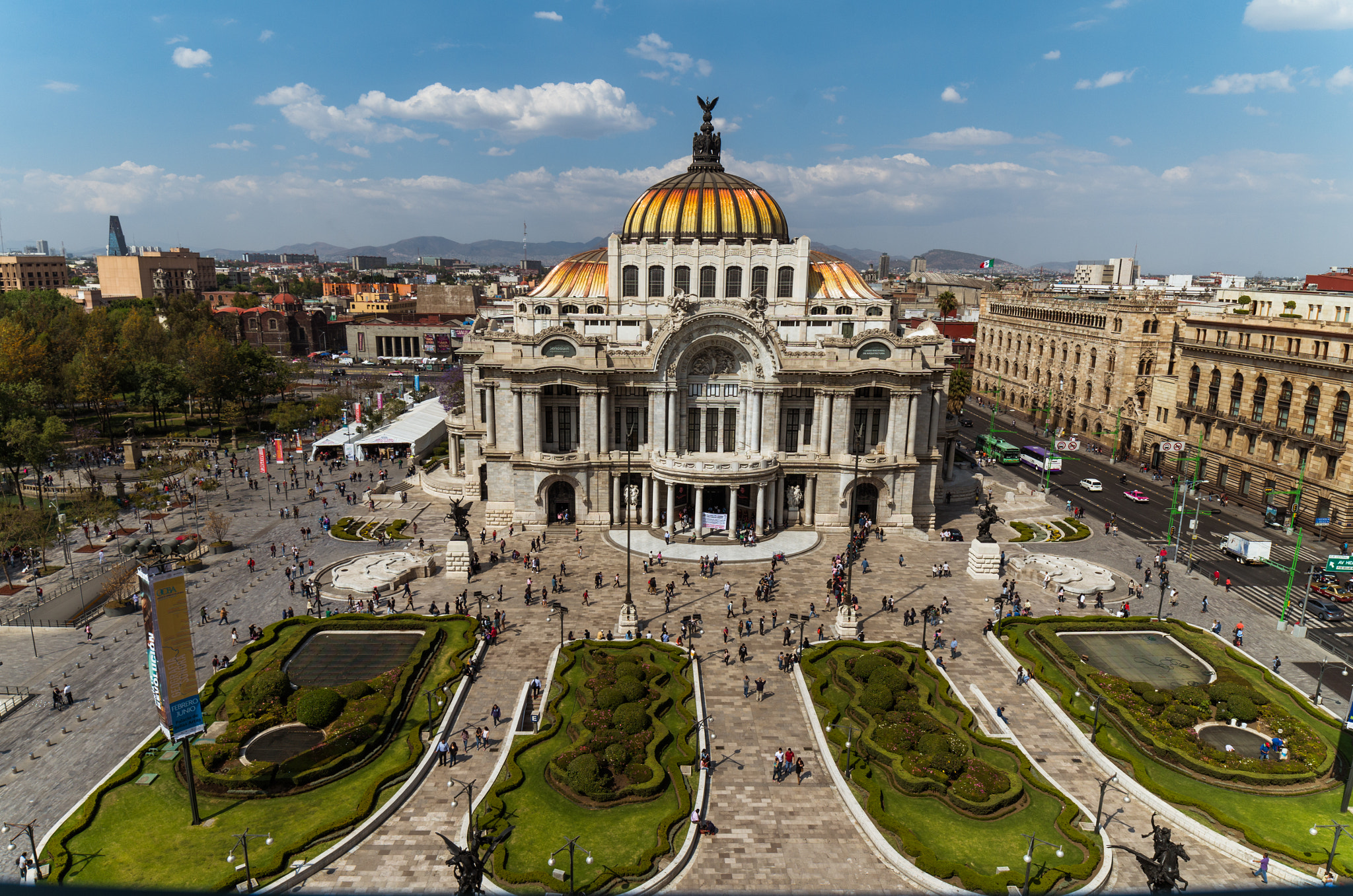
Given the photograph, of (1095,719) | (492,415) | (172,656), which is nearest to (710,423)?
(492,415)

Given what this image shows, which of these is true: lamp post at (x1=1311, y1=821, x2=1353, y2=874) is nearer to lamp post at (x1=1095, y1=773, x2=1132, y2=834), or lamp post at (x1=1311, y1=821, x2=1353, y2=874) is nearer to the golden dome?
lamp post at (x1=1095, y1=773, x2=1132, y2=834)

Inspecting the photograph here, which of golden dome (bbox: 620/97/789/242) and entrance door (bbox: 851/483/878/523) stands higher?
golden dome (bbox: 620/97/789/242)

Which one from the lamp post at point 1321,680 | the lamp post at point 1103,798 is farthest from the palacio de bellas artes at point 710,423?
the lamp post at point 1103,798

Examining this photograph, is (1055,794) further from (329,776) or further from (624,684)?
(329,776)

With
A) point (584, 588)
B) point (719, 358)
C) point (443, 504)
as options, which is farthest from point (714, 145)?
point (584, 588)

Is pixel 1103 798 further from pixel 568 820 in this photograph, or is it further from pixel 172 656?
pixel 172 656

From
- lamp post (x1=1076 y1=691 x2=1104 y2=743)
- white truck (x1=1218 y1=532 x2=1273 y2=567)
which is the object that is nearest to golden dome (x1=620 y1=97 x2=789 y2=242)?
white truck (x1=1218 y1=532 x2=1273 y2=567)

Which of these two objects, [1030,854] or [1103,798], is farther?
[1103,798]

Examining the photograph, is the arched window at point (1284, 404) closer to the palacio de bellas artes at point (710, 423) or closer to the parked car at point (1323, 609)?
the parked car at point (1323, 609)
